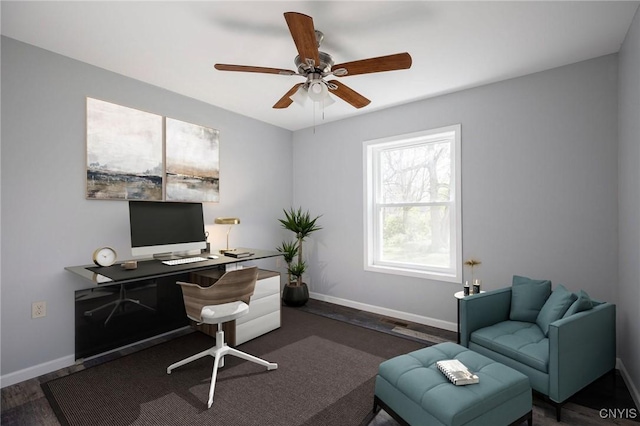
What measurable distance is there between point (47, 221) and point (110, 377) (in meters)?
1.40

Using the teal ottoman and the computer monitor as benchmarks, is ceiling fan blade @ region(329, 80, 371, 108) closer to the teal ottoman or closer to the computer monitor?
the computer monitor

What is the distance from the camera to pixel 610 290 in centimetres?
269

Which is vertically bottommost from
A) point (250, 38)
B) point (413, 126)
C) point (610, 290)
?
point (610, 290)

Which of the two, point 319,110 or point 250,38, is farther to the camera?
point 319,110

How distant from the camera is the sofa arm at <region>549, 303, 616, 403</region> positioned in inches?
76.2

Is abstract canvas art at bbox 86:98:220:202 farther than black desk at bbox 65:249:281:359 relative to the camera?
Yes

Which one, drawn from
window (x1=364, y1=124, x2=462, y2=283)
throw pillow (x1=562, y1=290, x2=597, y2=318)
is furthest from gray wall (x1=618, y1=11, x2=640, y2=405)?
window (x1=364, y1=124, x2=462, y2=283)

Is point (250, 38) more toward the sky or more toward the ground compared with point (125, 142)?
more toward the sky

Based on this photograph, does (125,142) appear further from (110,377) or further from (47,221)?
(110,377)

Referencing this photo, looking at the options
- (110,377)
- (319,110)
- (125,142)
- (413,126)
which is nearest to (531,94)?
(413,126)

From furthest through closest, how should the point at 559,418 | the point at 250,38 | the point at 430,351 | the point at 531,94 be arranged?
the point at 531,94
the point at 250,38
the point at 430,351
the point at 559,418

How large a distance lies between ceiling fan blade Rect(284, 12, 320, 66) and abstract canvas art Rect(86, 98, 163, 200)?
2.06 m

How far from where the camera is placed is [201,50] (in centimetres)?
260

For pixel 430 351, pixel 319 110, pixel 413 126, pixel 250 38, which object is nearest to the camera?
pixel 430 351
